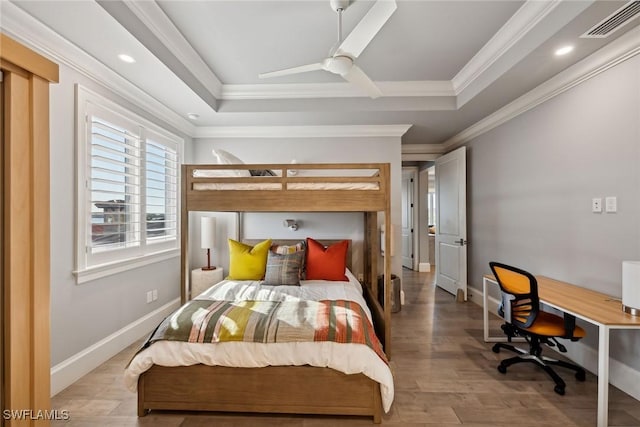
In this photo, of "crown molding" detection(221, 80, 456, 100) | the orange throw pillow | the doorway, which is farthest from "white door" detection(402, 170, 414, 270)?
the orange throw pillow

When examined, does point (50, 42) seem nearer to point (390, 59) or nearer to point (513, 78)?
point (390, 59)

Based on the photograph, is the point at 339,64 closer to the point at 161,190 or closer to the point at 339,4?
the point at 339,4

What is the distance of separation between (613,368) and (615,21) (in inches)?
95.5

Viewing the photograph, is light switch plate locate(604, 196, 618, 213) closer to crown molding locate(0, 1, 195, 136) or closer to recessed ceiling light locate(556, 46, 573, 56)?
recessed ceiling light locate(556, 46, 573, 56)

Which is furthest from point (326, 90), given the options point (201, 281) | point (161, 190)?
point (201, 281)

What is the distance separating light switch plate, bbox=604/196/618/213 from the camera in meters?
2.10

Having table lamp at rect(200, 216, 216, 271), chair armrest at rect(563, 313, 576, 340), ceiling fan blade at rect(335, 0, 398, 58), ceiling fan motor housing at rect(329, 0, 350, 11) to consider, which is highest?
ceiling fan motor housing at rect(329, 0, 350, 11)

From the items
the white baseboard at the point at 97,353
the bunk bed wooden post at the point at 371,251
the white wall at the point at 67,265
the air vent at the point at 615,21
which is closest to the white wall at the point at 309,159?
the bunk bed wooden post at the point at 371,251

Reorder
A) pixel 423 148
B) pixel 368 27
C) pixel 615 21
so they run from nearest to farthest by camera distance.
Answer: pixel 368 27, pixel 615 21, pixel 423 148

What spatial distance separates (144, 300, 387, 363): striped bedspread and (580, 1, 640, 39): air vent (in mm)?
2503

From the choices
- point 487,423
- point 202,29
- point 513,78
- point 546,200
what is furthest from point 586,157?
point 202,29

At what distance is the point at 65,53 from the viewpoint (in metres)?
2.01

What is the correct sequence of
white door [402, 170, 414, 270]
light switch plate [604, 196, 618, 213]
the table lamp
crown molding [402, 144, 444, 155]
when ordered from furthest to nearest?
white door [402, 170, 414, 270] < crown molding [402, 144, 444, 155] < the table lamp < light switch plate [604, 196, 618, 213]

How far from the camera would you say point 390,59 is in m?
2.74
